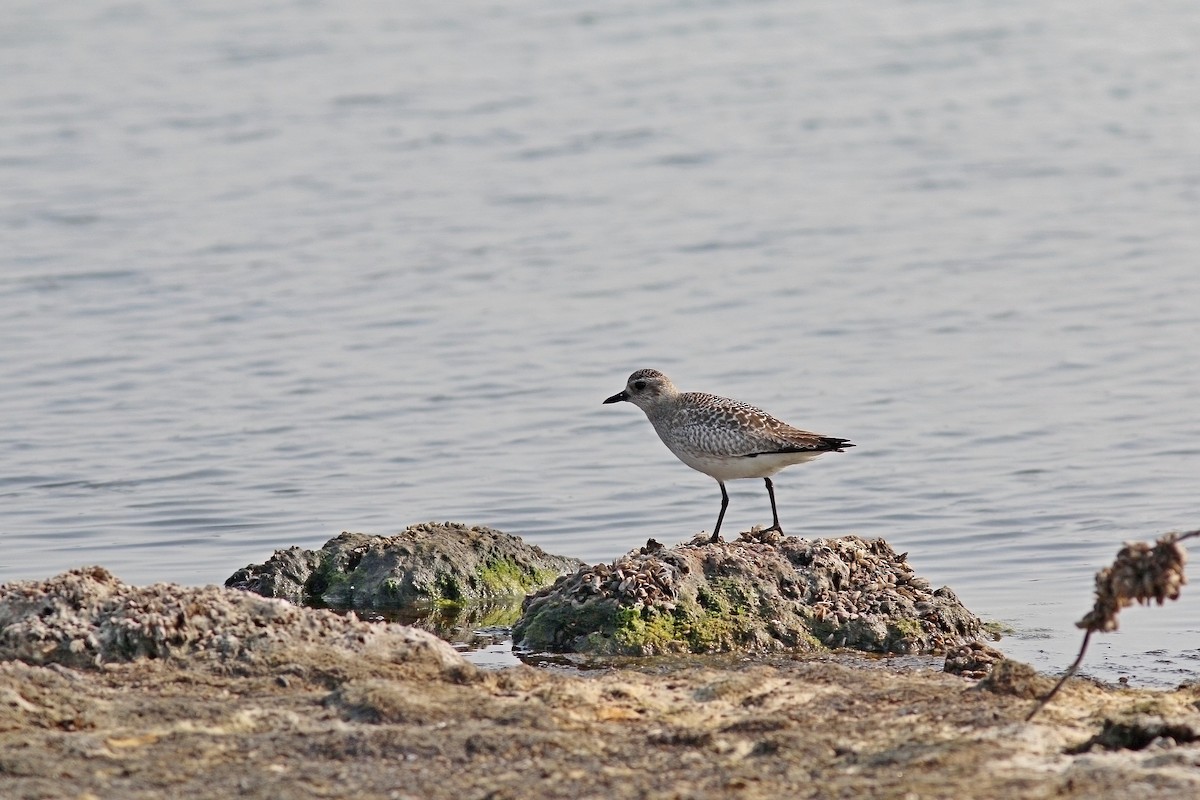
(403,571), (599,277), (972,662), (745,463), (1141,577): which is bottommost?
(972,662)

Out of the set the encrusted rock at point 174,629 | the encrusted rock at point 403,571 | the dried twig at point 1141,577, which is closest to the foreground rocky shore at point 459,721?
the encrusted rock at point 174,629

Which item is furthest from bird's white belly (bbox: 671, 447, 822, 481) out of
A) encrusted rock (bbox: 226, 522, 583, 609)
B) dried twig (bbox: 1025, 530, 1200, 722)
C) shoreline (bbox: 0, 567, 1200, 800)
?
dried twig (bbox: 1025, 530, 1200, 722)

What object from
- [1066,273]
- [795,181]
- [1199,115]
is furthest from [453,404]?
[1199,115]

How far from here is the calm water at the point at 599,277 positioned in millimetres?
11859

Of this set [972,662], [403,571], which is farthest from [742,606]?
[403,571]

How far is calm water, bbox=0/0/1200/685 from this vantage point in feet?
38.9

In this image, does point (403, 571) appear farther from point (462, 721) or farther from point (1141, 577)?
point (1141, 577)

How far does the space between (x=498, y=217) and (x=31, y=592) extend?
1289 centimetres

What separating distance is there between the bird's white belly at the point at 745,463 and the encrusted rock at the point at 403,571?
1.06 meters

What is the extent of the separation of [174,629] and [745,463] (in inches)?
151

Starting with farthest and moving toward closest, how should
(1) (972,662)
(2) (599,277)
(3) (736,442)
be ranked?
(2) (599,277), (3) (736,442), (1) (972,662)

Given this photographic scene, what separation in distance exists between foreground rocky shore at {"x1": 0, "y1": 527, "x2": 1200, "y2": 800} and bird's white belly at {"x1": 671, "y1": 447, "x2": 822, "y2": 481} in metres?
2.53

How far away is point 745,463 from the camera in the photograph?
9.87 metres

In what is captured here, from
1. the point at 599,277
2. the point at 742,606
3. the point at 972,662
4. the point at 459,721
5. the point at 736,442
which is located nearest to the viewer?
the point at 459,721
